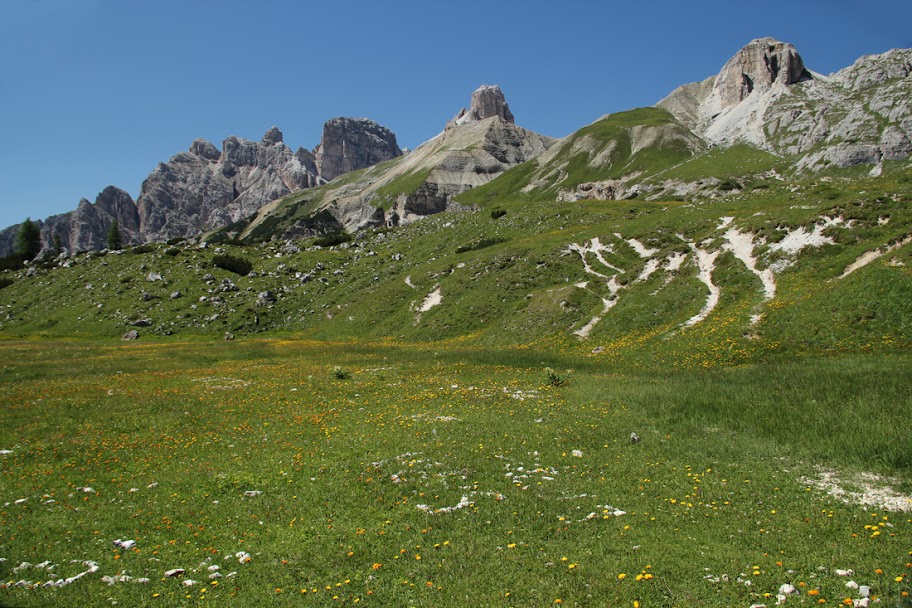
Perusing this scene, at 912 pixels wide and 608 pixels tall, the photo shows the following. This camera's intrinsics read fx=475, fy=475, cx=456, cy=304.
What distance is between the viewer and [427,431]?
70.0 ft

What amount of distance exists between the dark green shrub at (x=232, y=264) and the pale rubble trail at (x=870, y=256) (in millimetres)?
93920

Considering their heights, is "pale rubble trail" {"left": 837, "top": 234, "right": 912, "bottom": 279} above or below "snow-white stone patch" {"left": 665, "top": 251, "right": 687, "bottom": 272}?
below

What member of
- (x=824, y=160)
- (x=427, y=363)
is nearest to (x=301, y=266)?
(x=427, y=363)

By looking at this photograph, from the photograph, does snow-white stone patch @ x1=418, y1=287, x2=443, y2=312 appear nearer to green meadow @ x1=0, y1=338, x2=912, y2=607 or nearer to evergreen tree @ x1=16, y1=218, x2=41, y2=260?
green meadow @ x1=0, y1=338, x2=912, y2=607

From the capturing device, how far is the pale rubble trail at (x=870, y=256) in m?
36.4

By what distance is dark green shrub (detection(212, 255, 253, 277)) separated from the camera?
96331 mm

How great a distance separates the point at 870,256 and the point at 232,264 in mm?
98564

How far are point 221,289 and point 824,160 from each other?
20471 centimetres

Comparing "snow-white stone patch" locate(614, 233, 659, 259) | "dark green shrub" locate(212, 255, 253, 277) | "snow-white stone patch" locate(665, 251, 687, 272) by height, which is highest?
"dark green shrub" locate(212, 255, 253, 277)

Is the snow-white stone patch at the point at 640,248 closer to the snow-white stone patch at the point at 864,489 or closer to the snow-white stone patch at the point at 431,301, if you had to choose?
the snow-white stone patch at the point at 431,301

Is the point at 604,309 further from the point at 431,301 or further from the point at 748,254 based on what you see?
the point at 431,301

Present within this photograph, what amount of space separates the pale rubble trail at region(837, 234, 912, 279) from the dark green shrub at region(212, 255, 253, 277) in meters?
93.9

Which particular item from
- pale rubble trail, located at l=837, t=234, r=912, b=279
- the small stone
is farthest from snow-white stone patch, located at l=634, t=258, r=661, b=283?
the small stone

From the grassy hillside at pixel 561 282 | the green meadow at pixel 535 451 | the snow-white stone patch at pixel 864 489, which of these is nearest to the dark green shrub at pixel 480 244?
the grassy hillside at pixel 561 282
